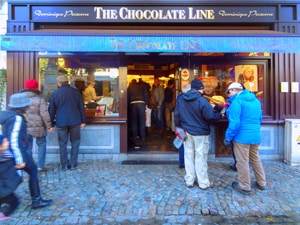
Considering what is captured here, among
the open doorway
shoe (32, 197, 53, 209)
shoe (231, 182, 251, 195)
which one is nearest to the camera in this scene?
shoe (32, 197, 53, 209)

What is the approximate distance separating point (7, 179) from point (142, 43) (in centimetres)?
315

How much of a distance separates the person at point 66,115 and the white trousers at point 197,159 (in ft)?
7.33

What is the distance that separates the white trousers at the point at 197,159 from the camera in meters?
4.72

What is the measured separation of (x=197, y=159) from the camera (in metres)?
4.74

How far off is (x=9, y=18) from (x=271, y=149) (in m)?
6.35

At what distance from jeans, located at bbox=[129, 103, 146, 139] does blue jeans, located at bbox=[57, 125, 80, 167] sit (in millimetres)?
1964

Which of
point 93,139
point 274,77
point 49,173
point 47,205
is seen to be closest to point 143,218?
point 47,205

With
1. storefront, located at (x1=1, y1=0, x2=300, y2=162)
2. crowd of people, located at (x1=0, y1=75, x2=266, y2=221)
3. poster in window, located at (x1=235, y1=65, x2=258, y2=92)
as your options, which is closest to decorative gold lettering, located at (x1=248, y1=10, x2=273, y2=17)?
storefront, located at (x1=1, y1=0, x2=300, y2=162)

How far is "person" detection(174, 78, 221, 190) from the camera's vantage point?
15.4 ft

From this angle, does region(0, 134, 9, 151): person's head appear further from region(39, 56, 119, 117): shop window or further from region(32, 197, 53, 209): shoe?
region(39, 56, 119, 117): shop window

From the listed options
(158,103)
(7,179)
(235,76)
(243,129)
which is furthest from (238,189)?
(158,103)

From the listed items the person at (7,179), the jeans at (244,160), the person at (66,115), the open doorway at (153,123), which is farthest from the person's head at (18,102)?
the open doorway at (153,123)

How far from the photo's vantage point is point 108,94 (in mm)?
6734

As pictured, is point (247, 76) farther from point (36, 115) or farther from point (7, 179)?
point (7, 179)
